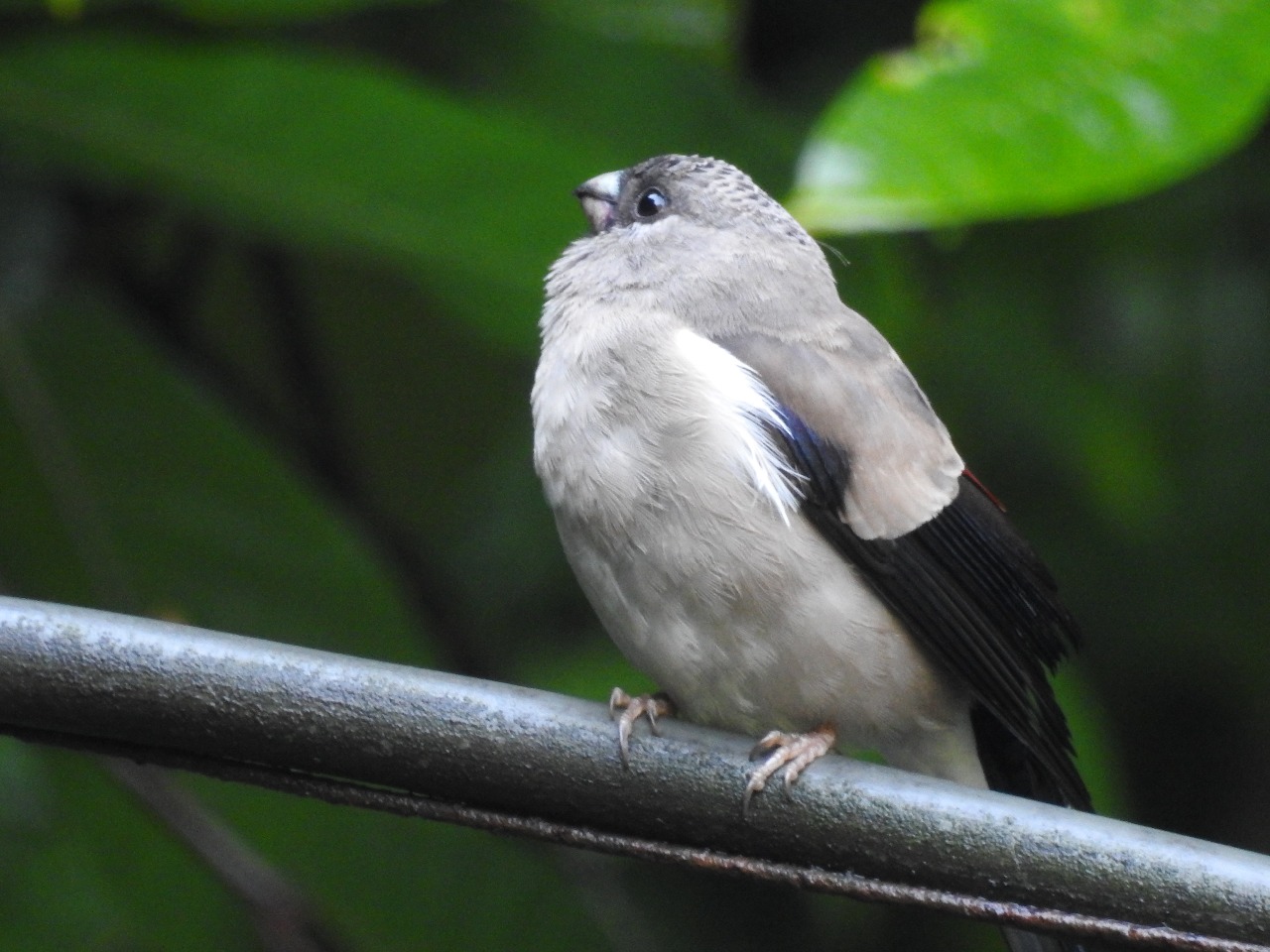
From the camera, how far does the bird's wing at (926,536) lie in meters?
2.37

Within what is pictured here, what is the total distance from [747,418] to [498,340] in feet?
3.60

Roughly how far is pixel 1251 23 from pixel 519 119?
5.63ft

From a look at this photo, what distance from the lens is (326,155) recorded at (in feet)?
10.9

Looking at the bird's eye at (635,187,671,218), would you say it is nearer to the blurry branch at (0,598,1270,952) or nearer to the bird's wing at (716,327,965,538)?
the bird's wing at (716,327,965,538)

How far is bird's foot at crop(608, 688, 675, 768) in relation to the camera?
1663 mm

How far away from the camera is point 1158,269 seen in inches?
159

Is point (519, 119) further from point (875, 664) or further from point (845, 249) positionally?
point (875, 664)

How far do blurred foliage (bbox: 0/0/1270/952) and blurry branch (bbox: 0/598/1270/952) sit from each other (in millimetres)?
1012

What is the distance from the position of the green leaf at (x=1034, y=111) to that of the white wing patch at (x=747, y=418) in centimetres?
26

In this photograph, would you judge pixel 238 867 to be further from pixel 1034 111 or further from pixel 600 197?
pixel 1034 111

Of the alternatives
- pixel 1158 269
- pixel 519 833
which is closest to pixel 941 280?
pixel 1158 269

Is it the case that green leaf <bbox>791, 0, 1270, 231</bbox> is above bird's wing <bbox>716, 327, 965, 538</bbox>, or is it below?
above

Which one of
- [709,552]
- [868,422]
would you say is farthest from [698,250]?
[709,552]

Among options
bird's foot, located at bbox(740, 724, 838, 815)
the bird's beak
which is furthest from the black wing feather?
the bird's beak
